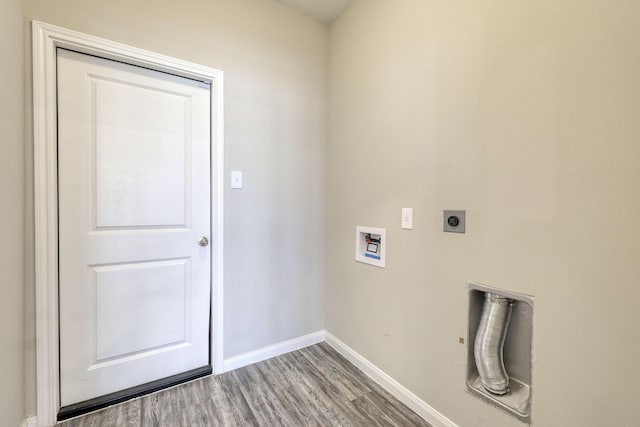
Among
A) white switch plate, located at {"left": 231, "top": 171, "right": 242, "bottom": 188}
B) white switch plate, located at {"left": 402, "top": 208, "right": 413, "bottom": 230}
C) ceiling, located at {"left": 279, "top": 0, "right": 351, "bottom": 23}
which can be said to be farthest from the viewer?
ceiling, located at {"left": 279, "top": 0, "right": 351, "bottom": 23}

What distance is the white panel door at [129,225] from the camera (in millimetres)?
1494

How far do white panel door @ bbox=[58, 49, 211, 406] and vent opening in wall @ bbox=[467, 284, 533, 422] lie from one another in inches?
66.4

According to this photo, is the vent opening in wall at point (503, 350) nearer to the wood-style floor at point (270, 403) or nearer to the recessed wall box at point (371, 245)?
the wood-style floor at point (270, 403)

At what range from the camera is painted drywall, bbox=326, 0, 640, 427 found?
2.95ft

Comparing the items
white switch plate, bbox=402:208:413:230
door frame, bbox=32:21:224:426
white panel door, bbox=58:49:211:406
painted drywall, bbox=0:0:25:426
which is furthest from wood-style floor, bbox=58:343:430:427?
white switch plate, bbox=402:208:413:230

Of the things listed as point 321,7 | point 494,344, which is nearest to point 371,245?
point 494,344

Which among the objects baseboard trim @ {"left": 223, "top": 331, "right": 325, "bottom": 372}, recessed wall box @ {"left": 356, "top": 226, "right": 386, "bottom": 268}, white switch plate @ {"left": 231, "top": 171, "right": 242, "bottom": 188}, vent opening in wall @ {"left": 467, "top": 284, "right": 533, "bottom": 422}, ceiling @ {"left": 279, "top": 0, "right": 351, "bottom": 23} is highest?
Result: ceiling @ {"left": 279, "top": 0, "right": 351, "bottom": 23}

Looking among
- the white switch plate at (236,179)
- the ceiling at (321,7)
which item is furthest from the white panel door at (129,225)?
the ceiling at (321,7)

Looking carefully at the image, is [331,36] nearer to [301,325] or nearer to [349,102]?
[349,102]

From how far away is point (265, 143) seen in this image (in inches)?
80.0

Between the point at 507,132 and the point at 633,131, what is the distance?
37 cm

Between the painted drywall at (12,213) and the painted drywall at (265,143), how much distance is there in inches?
20.1

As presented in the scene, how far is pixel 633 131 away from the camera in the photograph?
86 centimetres

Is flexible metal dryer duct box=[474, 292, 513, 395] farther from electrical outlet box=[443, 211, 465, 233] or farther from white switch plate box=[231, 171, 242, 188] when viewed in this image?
white switch plate box=[231, 171, 242, 188]
